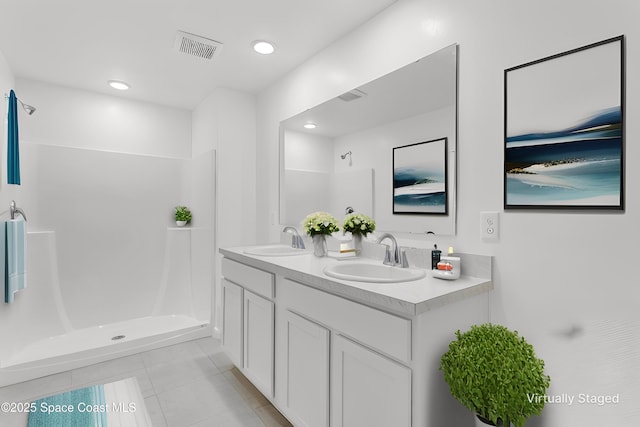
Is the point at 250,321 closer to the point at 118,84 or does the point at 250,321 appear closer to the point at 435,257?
the point at 435,257

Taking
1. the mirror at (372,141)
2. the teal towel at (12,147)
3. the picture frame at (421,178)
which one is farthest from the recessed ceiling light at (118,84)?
the picture frame at (421,178)

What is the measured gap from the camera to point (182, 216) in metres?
3.50

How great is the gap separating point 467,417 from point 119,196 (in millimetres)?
3452

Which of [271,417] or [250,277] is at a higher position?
[250,277]

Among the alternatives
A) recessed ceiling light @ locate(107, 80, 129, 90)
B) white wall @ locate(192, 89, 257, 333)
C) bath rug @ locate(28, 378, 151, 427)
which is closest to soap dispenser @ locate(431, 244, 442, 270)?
bath rug @ locate(28, 378, 151, 427)

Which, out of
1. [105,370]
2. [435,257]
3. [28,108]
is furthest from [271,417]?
[28,108]

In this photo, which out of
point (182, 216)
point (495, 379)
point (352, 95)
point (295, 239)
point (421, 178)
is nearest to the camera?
point (495, 379)

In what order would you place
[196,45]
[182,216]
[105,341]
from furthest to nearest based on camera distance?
[182,216], [105,341], [196,45]

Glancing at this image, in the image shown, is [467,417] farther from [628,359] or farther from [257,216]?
[257,216]

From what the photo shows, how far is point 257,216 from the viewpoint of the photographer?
311 centimetres

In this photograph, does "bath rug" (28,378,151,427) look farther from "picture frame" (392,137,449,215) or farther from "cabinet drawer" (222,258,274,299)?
"picture frame" (392,137,449,215)

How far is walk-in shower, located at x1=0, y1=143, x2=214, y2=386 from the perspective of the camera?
2.73 meters

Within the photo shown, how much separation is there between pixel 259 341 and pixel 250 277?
39 centimetres

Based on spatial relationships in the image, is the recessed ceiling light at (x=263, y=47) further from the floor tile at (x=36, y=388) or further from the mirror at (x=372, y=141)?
the floor tile at (x=36, y=388)
